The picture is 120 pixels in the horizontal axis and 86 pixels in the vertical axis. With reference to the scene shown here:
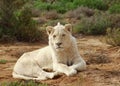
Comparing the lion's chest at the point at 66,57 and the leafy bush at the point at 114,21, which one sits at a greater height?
the lion's chest at the point at 66,57

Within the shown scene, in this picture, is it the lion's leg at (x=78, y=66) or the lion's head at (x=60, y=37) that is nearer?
the lion's head at (x=60, y=37)

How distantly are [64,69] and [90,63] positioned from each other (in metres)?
2.41

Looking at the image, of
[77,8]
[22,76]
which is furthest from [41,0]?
[22,76]

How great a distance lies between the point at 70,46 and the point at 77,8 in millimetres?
14826

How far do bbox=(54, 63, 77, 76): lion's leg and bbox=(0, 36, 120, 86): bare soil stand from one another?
0.08 metres

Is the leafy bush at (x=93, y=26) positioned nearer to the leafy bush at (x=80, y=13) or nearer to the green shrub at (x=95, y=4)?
the leafy bush at (x=80, y=13)

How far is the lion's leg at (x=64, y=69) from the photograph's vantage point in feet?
30.7

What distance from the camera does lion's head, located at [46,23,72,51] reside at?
9.38 meters

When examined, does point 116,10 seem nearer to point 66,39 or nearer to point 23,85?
point 66,39

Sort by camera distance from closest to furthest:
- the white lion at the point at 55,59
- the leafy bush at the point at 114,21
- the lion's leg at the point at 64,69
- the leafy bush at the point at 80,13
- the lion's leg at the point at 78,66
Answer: the lion's leg at the point at 64,69
the white lion at the point at 55,59
the lion's leg at the point at 78,66
the leafy bush at the point at 114,21
the leafy bush at the point at 80,13

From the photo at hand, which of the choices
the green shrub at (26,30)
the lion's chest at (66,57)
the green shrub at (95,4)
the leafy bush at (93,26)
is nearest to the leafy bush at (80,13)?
the green shrub at (95,4)

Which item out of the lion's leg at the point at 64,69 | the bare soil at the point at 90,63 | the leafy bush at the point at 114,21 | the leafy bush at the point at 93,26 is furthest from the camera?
the leafy bush at the point at 114,21

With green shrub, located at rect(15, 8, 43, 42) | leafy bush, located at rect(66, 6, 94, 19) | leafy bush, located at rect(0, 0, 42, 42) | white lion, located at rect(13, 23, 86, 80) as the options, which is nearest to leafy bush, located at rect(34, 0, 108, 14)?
leafy bush, located at rect(66, 6, 94, 19)

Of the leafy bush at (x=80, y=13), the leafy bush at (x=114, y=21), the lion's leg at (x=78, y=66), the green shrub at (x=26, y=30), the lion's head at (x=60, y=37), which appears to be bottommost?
the leafy bush at (x=80, y=13)
